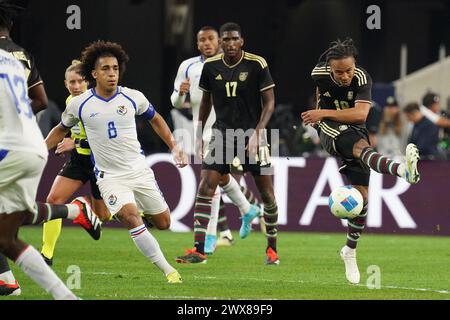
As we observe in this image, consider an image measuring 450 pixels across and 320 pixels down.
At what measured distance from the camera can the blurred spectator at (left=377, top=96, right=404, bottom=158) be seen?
71.0ft

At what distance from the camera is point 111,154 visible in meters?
11.1

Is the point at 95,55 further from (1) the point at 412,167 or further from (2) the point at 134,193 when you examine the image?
(1) the point at 412,167

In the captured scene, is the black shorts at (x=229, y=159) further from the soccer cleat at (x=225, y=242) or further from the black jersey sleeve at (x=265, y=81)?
the soccer cleat at (x=225, y=242)

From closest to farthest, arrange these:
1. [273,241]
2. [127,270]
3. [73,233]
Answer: [127,270] < [273,241] < [73,233]

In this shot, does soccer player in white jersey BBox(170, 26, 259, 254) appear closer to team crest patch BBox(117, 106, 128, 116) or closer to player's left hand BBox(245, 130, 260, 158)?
player's left hand BBox(245, 130, 260, 158)

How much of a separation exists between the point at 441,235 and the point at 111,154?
7.65 metres

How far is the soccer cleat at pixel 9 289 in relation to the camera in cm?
996

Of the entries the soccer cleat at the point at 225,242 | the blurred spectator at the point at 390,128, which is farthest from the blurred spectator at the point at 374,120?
the soccer cleat at the point at 225,242

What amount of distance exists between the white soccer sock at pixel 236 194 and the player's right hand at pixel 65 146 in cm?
259

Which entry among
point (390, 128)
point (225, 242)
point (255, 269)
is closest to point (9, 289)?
point (255, 269)

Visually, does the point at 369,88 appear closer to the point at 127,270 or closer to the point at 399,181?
the point at 127,270

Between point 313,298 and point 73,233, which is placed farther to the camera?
point 73,233
